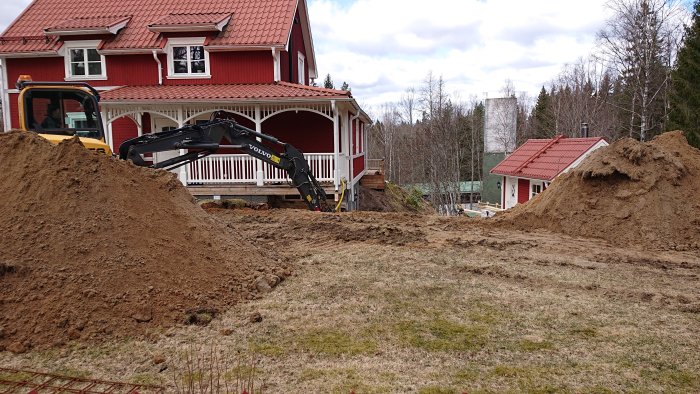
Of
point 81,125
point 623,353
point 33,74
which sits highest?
point 33,74

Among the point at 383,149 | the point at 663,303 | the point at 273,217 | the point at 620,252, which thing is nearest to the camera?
the point at 663,303

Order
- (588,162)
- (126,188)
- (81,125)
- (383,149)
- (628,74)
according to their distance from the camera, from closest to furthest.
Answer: (126,188) < (81,125) < (588,162) < (628,74) < (383,149)

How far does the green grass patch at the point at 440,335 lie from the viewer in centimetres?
473

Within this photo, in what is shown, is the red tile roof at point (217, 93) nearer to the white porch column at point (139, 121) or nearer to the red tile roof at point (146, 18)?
the white porch column at point (139, 121)

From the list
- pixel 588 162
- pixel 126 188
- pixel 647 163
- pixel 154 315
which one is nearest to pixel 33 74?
pixel 126 188

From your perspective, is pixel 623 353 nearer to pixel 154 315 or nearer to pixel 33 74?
pixel 154 315

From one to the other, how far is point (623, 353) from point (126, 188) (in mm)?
6437

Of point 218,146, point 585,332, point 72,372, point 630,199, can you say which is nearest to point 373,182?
point 218,146

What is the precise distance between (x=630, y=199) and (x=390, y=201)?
13.3 meters

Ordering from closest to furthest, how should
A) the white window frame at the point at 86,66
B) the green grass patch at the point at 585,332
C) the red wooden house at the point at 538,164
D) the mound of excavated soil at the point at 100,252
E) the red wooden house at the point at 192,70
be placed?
the mound of excavated soil at the point at 100,252, the green grass patch at the point at 585,332, the red wooden house at the point at 192,70, the white window frame at the point at 86,66, the red wooden house at the point at 538,164

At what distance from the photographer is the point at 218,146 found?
35.9 feet

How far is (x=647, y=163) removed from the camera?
33.6 feet

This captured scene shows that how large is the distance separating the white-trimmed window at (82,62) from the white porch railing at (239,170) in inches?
260

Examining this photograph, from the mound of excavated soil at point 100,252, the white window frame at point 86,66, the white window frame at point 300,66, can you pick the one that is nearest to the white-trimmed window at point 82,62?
the white window frame at point 86,66
